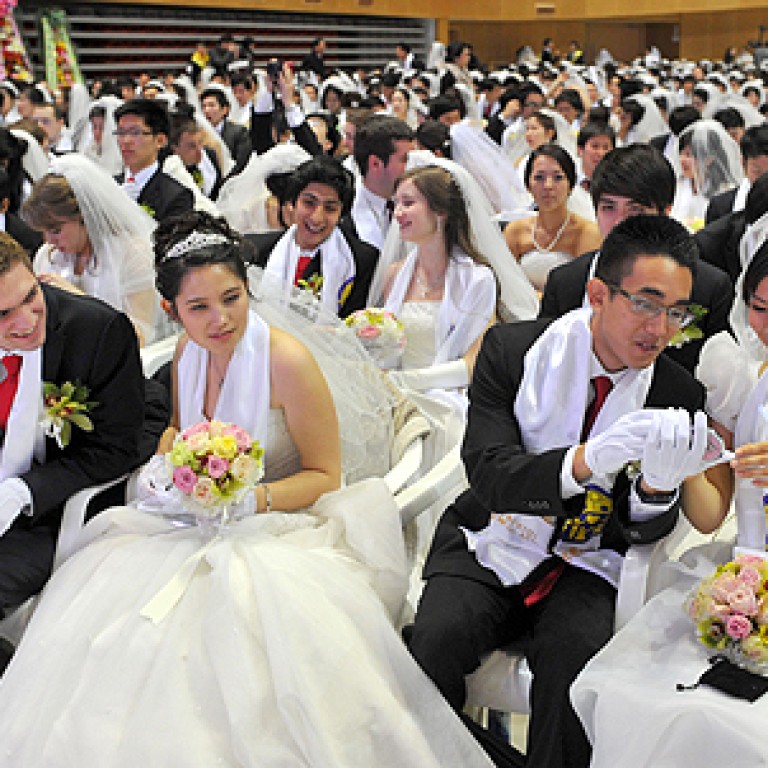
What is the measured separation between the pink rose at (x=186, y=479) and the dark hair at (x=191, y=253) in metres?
0.53

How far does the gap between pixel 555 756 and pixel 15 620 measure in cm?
128

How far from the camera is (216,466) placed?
2.39m

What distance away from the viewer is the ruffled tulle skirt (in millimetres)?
2121

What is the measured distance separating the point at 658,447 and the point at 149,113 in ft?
15.0

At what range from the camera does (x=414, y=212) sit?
395 centimetres

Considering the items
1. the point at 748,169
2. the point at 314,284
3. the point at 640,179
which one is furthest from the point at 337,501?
the point at 748,169

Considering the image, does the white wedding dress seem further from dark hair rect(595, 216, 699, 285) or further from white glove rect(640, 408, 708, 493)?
dark hair rect(595, 216, 699, 285)

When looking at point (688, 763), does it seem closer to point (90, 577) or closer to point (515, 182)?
point (90, 577)

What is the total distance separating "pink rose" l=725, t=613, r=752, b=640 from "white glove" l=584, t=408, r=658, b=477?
34cm

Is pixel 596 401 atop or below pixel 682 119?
below

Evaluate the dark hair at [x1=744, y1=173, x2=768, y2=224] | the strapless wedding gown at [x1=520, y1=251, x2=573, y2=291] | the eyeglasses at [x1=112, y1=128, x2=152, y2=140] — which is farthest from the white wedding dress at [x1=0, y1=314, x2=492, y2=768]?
the eyeglasses at [x1=112, y1=128, x2=152, y2=140]

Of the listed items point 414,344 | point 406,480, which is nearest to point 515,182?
point 414,344

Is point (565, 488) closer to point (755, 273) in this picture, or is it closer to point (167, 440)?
point (755, 273)

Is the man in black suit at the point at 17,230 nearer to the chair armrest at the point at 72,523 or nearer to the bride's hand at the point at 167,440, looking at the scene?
the bride's hand at the point at 167,440
